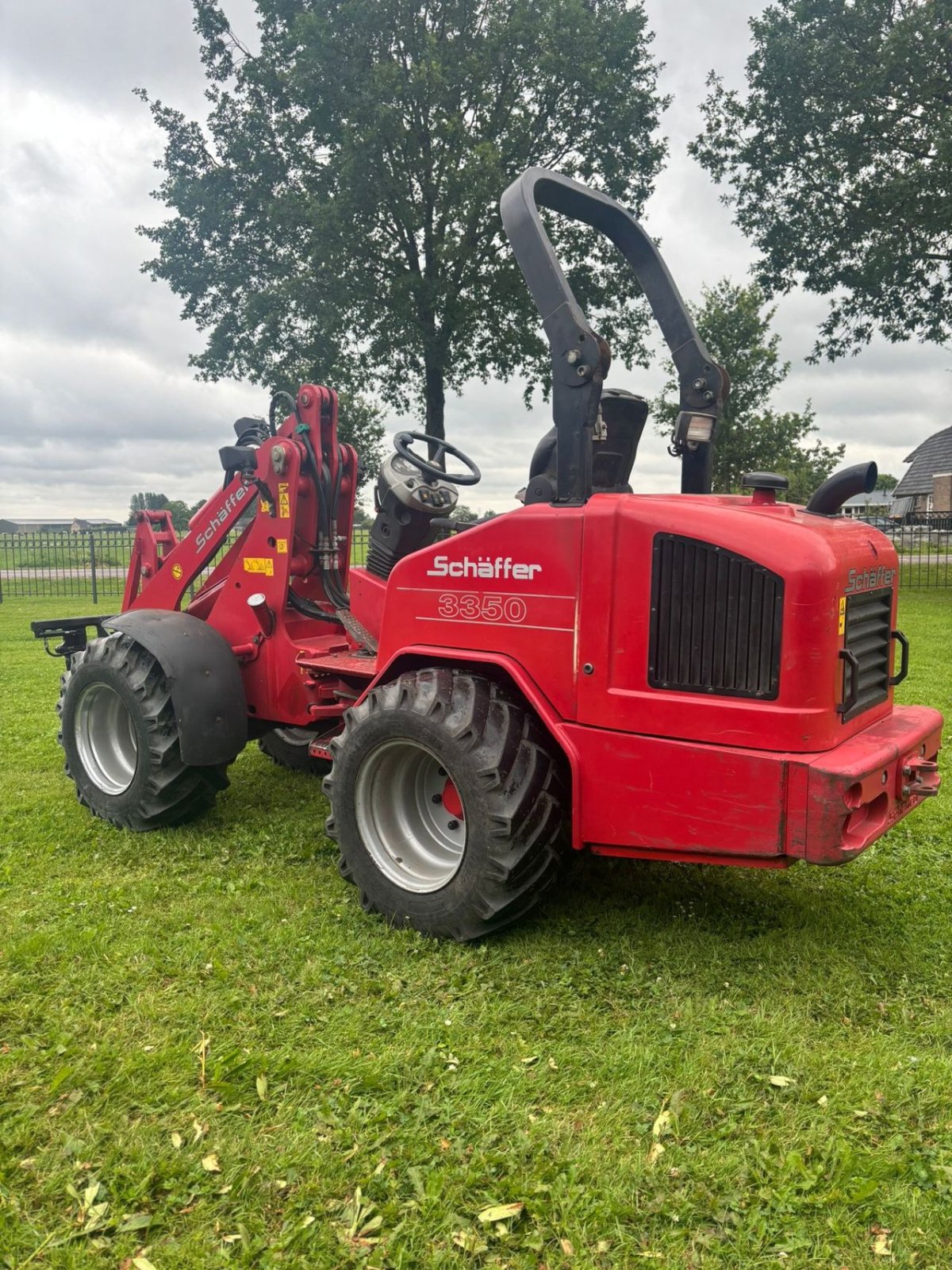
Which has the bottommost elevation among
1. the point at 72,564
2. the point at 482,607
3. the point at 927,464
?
the point at 482,607

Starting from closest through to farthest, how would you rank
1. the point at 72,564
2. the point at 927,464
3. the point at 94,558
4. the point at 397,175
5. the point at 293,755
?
the point at 293,755 → the point at 397,175 → the point at 94,558 → the point at 72,564 → the point at 927,464

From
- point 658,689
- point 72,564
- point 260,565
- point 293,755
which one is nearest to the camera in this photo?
point 658,689

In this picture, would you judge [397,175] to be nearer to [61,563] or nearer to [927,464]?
[61,563]

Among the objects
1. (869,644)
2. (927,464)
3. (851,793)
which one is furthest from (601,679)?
(927,464)

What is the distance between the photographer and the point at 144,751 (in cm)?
489

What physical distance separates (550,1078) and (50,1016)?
65.0 inches

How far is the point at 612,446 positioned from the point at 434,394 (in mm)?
17055

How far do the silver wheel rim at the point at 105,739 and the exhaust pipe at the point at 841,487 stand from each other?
3.67m

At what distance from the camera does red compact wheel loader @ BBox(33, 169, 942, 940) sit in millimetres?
3176

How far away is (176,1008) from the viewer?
322cm

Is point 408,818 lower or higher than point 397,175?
lower

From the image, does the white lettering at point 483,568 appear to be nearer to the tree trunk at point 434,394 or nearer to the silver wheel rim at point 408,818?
the silver wheel rim at point 408,818

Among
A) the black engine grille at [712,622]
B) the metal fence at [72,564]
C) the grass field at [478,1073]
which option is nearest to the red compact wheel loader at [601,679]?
the black engine grille at [712,622]

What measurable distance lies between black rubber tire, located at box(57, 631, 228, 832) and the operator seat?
227cm
